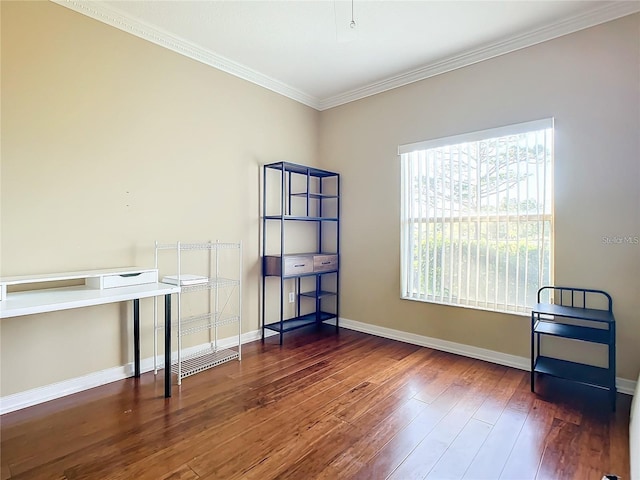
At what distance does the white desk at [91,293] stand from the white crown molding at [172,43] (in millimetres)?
1858

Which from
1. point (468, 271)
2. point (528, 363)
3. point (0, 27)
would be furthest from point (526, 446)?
point (0, 27)

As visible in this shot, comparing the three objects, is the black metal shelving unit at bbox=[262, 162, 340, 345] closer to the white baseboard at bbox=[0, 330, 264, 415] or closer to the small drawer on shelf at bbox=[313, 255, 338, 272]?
the small drawer on shelf at bbox=[313, 255, 338, 272]

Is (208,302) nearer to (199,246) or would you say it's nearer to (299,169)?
(199,246)

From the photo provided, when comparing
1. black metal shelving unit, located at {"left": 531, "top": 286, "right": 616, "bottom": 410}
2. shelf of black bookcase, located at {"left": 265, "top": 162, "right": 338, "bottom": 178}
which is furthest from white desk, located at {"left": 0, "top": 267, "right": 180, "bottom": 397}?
black metal shelving unit, located at {"left": 531, "top": 286, "right": 616, "bottom": 410}

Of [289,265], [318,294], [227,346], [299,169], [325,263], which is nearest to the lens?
[227,346]

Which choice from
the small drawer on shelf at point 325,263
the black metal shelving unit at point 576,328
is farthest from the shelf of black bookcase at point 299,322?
the black metal shelving unit at point 576,328

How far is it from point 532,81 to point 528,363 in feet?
7.64

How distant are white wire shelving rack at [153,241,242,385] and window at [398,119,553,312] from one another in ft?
5.79

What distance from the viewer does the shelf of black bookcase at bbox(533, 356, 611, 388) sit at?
232 cm

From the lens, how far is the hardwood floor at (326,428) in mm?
1695

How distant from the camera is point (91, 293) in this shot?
7.00 feet

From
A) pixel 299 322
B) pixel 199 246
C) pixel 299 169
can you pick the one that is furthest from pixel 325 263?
pixel 199 246

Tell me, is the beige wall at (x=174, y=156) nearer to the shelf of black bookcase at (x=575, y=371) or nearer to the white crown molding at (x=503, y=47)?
the white crown molding at (x=503, y=47)

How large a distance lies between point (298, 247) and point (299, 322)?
87 centimetres
